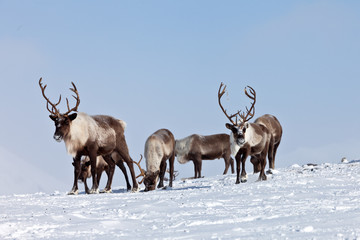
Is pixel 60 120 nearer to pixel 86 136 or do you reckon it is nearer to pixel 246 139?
pixel 86 136

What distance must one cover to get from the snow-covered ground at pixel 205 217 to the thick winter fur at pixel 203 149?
12.3 metres

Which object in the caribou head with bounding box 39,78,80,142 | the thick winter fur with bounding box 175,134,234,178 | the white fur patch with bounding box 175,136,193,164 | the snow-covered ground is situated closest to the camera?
the snow-covered ground

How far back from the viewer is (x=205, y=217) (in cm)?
692

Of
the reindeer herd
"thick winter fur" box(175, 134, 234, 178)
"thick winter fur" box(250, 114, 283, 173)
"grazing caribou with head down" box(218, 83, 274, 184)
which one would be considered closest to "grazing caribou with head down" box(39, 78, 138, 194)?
the reindeer herd

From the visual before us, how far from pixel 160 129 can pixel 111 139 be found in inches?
97.3

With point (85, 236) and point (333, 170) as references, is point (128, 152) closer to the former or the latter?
point (333, 170)

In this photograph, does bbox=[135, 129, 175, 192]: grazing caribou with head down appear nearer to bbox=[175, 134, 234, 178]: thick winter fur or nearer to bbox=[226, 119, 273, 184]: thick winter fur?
→ bbox=[226, 119, 273, 184]: thick winter fur

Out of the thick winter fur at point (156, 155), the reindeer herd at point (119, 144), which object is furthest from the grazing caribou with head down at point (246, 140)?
the thick winter fur at point (156, 155)

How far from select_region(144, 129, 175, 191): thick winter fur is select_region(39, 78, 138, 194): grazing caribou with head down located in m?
0.43

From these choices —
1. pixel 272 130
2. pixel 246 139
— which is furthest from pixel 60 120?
pixel 272 130

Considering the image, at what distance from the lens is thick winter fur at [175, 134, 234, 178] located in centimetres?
2261

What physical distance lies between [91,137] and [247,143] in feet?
12.7

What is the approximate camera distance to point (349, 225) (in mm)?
5781

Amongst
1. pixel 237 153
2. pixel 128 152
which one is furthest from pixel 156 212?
pixel 128 152
